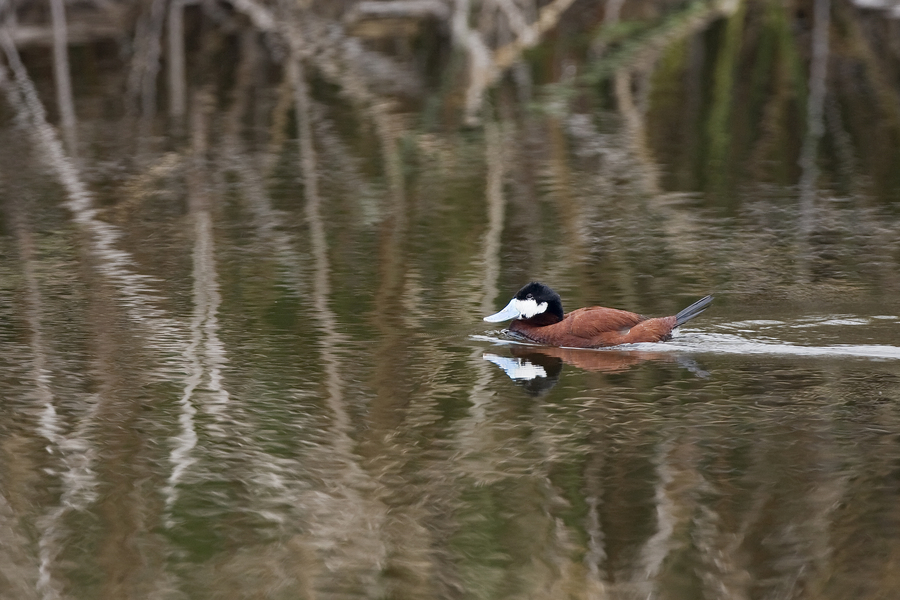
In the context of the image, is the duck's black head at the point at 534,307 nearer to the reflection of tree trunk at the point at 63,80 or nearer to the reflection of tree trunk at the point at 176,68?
the reflection of tree trunk at the point at 63,80

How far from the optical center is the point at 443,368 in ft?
20.4

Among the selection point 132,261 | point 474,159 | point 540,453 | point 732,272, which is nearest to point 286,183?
point 474,159

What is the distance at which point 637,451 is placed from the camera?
5.15m

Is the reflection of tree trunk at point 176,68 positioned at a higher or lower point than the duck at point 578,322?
higher

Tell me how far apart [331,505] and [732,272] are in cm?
359

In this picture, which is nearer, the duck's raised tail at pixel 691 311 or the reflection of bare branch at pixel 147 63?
the duck's raised tail at pixel 691 311

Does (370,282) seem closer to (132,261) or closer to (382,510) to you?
(132,261)

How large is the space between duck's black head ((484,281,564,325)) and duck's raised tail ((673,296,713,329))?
572mm

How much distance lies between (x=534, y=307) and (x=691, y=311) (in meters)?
0.74

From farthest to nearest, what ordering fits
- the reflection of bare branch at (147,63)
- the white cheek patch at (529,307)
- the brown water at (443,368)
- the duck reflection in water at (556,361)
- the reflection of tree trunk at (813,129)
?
the reflection of bare branch at (147,63) < the reflection of tree trunk at (813,129) < the white cheek patch at (529,307) < the duck reflection in water at (556,361) < the brown water at (443,368)

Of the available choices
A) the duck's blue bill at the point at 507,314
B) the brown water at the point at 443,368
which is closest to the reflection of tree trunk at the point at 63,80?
the brown water at the point at 443,368

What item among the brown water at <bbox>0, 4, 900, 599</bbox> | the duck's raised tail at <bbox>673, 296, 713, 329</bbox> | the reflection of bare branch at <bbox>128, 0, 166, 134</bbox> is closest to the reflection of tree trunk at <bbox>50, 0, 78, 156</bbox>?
the brown water at <bbox>0, 4, 900, 599</bbox>

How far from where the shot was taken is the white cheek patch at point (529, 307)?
6.66 metres

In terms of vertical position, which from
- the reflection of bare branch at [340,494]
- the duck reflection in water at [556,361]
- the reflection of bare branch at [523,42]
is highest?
the reflection of bare branch at [523,42]
